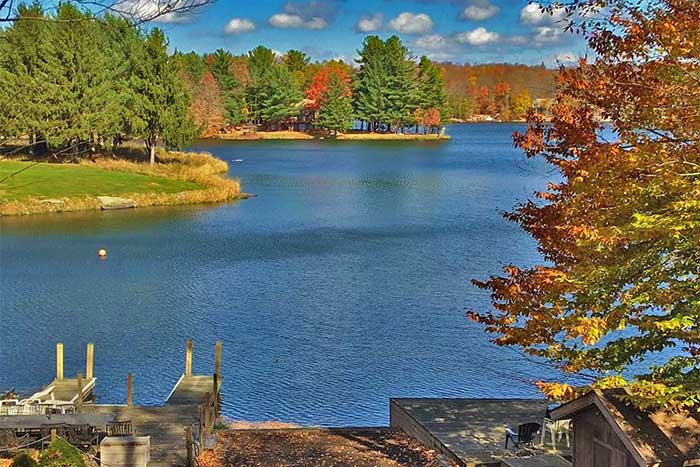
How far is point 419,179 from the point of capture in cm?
6706

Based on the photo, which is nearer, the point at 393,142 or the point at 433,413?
the point at 433,413

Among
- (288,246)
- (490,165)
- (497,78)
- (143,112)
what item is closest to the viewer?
(288,246)

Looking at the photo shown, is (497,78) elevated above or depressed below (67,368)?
above

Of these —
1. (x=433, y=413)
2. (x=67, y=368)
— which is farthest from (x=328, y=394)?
(x=67, y=368)

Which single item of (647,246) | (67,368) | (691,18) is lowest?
(67,368)

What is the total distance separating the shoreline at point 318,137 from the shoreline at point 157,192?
150 feet

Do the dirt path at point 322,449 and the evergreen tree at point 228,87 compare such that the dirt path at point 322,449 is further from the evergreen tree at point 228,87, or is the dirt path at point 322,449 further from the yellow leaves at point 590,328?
the evergreen tree at point 228,87

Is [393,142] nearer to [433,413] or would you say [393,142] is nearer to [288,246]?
[288,246]

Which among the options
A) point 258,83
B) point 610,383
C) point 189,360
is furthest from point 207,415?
point 258,83

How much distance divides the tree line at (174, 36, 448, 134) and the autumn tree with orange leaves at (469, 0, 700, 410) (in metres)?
103

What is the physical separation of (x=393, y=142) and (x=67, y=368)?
93062 mm

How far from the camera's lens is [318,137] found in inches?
4695

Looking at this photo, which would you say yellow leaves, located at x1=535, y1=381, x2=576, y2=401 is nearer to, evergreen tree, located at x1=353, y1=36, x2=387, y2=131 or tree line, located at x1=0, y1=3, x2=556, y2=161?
tree line, located at x1=0, y1=3, x2=556, y2=161

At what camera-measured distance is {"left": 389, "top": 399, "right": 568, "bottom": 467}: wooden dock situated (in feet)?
47.2
